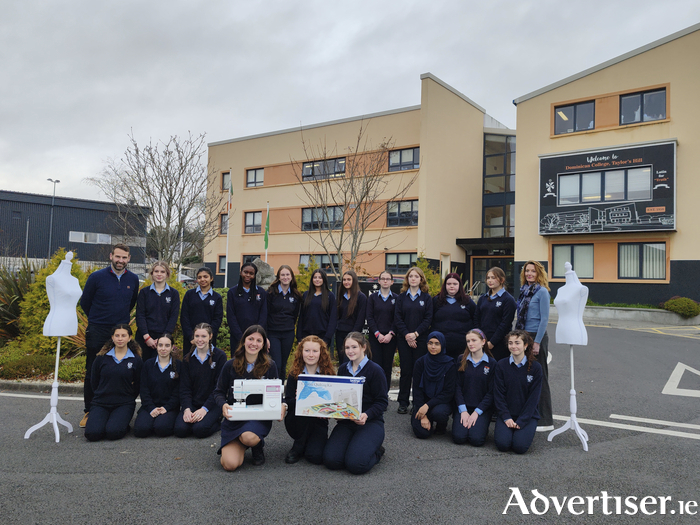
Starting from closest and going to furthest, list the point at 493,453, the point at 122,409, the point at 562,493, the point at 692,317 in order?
the point at 562,493
the point at 493,453
the point at 122,409
the point at 692,317

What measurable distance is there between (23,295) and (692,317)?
72.1ft

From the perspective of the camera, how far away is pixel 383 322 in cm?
691

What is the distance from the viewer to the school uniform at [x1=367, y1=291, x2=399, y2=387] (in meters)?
6.89

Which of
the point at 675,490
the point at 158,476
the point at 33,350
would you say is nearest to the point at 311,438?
the point at 158,476

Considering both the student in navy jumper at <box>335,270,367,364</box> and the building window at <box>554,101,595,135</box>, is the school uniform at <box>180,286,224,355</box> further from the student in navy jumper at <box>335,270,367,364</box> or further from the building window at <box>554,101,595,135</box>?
the building window at <box>554,101,595,135</box>

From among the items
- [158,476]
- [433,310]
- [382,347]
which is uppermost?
[433,310]

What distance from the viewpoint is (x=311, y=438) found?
481 centimetres

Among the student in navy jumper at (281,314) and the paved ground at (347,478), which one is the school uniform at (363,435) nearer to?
the paved ground at (347,478)

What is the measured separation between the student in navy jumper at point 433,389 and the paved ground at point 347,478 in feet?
0.58

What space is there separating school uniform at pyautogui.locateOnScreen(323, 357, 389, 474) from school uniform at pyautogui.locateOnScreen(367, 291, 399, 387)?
1809mm

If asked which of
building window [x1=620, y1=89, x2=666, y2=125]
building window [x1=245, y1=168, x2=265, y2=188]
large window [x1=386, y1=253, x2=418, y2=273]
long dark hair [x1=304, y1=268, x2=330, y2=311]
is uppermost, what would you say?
building window [x1=620, y1=89, x2=666, y2=125]

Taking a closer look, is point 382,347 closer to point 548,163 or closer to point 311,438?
point 311,438

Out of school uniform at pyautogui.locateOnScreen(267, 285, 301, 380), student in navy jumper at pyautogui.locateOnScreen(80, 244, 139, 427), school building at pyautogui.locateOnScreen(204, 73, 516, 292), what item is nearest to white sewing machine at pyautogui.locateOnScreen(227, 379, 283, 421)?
school uniform at pyautogui.locateOnScreen(267, 285, 301, 380)

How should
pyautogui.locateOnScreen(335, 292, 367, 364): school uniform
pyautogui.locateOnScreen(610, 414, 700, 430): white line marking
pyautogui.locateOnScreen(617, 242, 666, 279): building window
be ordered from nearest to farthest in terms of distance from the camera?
pyautogui.locateOnScreen(610, 414, 700, 430): white line marking < pyautogui.locateOnScreen(335, 292, 367, 364): school uniform < pyautogui.locateOnScreen(617, 242, 666, 279): building window
